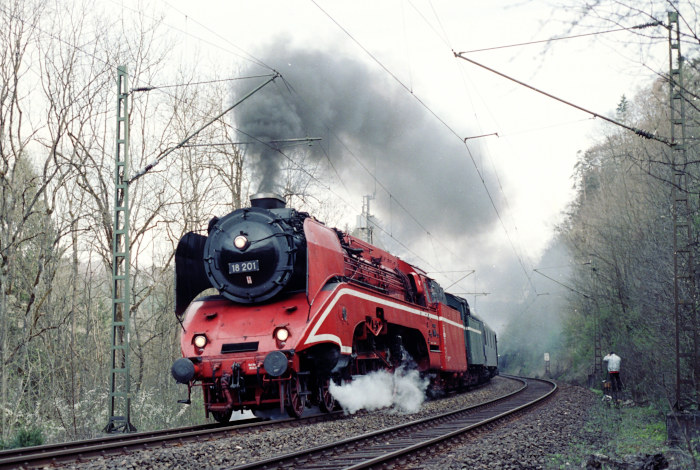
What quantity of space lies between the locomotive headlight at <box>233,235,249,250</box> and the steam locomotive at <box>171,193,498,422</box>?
2cm

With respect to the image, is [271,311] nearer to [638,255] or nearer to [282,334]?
[282,334]

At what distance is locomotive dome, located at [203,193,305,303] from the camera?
10.7 meters

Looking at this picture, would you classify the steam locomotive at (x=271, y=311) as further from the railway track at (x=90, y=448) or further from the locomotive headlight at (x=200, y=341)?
the railway track at (x=90, y=448)

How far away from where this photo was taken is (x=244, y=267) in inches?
428

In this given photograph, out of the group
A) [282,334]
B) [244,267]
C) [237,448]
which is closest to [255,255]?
[244,267]

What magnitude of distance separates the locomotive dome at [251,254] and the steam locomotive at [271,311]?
2 cm

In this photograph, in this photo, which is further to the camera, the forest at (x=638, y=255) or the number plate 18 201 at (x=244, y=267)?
the forest at (x=638, y=255)

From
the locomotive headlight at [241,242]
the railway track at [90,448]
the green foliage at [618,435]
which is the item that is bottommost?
the green foliage at [618,435]

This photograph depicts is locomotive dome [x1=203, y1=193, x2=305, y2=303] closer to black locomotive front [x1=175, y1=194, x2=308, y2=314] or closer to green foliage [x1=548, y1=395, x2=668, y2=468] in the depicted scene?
black locomotive front [x1=175, y1=194, x2=308, y2=314]

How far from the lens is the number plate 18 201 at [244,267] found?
1080cm

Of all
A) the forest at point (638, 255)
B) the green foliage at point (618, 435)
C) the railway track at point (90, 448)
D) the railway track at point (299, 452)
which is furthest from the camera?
the forest at point (638, 255)

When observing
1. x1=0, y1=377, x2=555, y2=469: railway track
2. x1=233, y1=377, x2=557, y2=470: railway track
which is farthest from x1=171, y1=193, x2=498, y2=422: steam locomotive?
x1=233, y1=377, x2=557, y2=470: railway track

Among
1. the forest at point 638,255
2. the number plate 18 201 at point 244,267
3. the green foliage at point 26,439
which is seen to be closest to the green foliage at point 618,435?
the forest at point 638,255

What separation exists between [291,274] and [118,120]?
5.39 m
